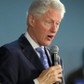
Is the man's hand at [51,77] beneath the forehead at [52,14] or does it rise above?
beneath

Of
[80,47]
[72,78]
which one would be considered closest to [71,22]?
[80,47]

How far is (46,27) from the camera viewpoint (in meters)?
1.43

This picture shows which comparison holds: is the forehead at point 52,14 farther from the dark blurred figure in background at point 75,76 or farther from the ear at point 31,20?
the dark blurred figure in background at point 75,76

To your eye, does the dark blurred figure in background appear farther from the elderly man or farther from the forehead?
the forehead

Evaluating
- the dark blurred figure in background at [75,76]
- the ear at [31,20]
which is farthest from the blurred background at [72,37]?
the ear at [31,20]

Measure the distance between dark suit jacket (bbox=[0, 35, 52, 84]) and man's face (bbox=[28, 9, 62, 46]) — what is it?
88 millimetres

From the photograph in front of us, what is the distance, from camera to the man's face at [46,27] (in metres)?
1.42

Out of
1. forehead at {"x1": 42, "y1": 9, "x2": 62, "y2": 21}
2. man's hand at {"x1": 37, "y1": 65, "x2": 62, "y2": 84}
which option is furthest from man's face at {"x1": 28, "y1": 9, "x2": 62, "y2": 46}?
man's hand at {"x1": 37, "y1": 65, "x2": 62, "y2": 84}

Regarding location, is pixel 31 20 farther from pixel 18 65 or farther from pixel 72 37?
pixel 72 37

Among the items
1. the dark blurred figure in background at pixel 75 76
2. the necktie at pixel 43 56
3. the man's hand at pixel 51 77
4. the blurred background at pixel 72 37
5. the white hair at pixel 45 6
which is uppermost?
the white hair at pixel 45 6

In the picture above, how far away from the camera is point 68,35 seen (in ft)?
12.7

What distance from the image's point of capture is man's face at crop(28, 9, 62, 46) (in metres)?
1.42

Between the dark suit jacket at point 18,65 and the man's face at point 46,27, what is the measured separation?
9cm

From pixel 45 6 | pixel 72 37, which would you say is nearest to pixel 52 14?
pixel 45 6
